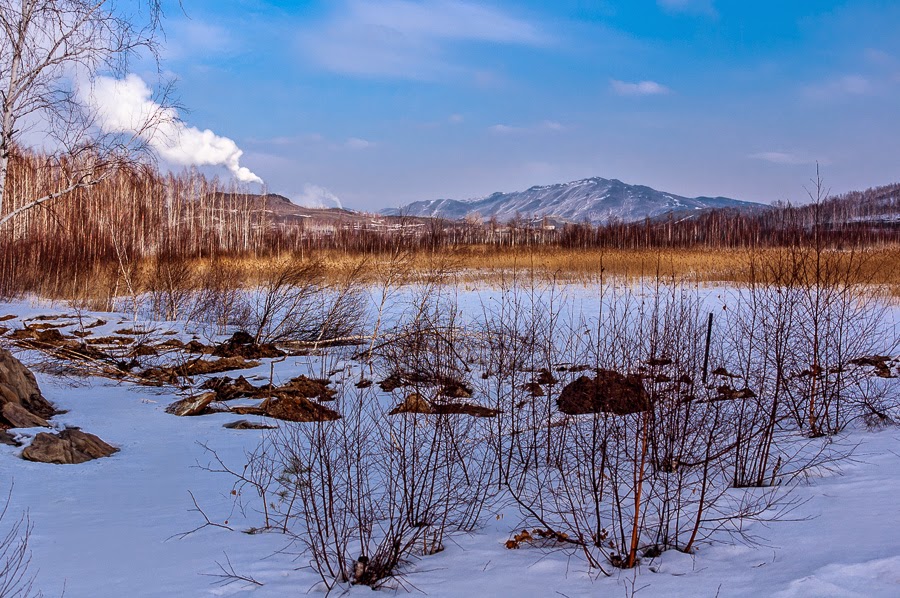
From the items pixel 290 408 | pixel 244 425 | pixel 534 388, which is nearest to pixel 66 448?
pixel 244 425

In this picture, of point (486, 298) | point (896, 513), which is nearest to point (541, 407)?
point (896, 513)

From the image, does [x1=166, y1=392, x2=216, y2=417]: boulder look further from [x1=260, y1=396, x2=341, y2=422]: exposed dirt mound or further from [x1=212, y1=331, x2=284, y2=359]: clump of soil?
[x1=212, y1=331, x2=284, y2=359]: clump of soil

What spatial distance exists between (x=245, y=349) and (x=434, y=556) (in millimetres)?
9028

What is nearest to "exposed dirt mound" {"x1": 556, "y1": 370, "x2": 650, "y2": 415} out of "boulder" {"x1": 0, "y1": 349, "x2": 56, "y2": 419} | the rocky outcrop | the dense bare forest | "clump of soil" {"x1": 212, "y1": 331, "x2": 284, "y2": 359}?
the dense bare forest

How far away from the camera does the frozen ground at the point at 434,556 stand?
3.73 m

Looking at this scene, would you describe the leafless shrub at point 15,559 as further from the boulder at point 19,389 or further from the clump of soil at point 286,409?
the clump of soil at point 286,409

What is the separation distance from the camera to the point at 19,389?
25.8 feet

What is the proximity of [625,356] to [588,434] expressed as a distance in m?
2.18

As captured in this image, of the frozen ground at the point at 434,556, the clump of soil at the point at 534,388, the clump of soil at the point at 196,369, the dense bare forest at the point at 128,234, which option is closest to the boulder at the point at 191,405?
the clump of soil at the point at 196,369

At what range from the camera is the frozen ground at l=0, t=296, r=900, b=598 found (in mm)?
3732

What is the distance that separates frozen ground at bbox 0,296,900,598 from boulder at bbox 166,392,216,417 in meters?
2.17

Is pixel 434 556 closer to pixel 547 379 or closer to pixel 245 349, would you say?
pixel 547 379

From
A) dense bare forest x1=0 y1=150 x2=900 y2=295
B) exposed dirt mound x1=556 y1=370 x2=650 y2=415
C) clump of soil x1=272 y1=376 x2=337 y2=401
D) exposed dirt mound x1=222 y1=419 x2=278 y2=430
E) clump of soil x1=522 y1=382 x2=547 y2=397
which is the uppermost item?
dense bare forest x1=0 y1=150 x2=900 y2=295

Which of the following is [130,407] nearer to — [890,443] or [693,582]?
[693,582]
